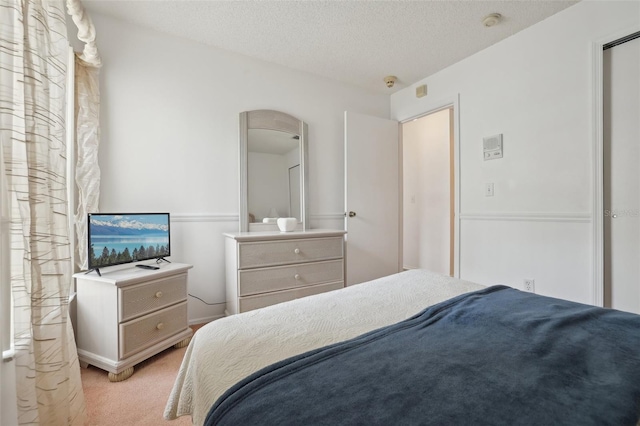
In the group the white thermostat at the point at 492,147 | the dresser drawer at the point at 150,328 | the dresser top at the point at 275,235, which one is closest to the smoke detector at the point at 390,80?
the white thermostat at the point at 492,147

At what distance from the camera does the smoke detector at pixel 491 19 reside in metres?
2.17

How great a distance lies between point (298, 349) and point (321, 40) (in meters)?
2.54

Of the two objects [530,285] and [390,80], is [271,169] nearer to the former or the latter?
[390,80]

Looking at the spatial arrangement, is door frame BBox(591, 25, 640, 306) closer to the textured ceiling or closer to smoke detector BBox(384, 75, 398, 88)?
the textured ceiling

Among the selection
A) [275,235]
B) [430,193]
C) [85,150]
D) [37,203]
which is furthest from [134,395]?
[430,193]

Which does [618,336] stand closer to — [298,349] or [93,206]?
[298,349]

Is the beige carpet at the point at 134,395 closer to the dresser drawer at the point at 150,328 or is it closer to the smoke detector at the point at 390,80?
the dresser drawer at the point at 150,328

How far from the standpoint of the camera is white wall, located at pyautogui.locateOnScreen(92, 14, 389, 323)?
222 cm

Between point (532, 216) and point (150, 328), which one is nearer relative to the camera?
point (150, 328)

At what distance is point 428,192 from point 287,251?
8.98 feet

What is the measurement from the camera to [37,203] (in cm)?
104

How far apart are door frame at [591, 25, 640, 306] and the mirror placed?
2.30 m

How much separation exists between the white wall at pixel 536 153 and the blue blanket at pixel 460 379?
1.53 meters

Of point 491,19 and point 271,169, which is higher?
point 491,19
